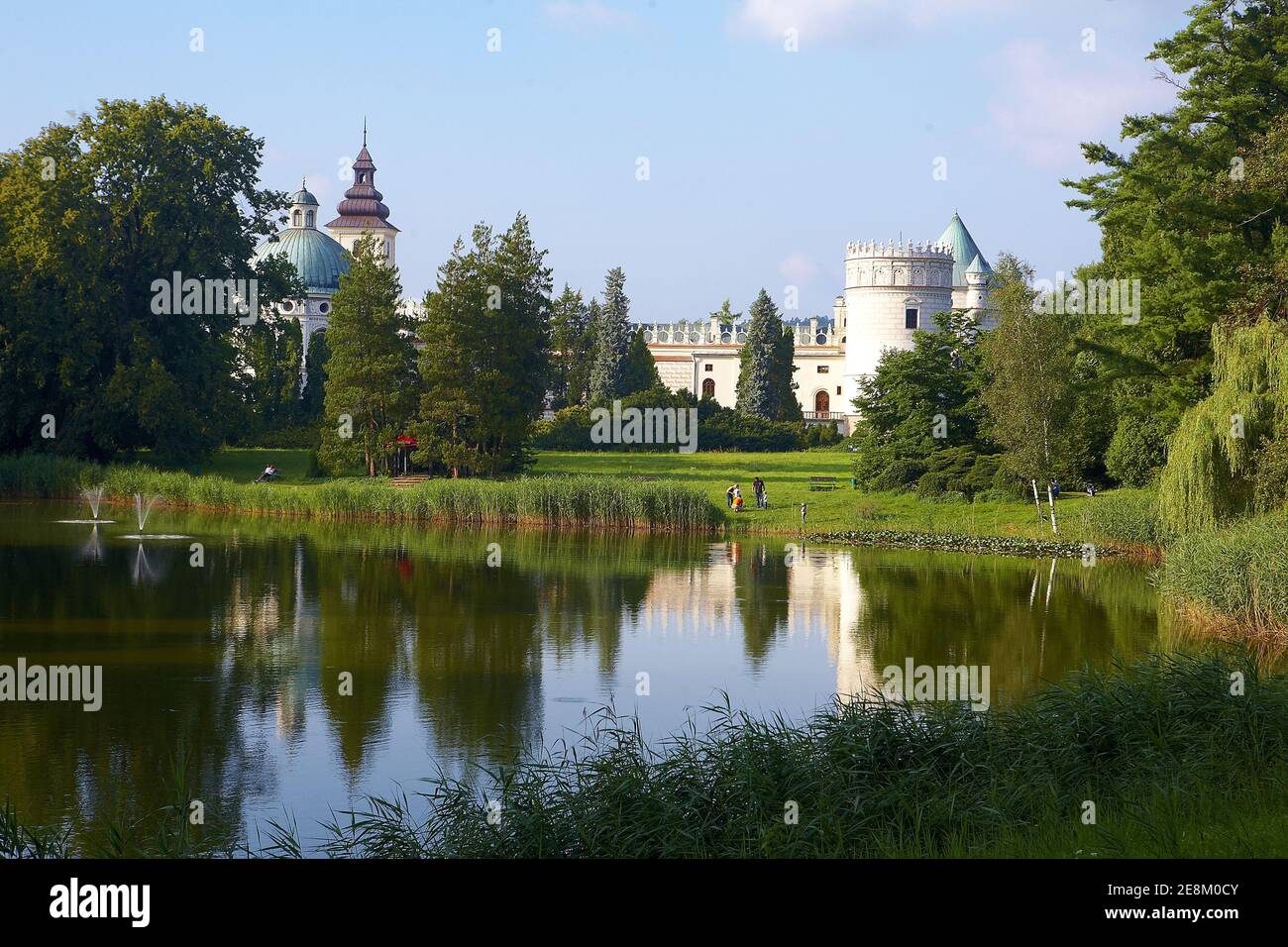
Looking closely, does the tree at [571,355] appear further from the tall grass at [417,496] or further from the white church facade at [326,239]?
the tall grass at [417,496]

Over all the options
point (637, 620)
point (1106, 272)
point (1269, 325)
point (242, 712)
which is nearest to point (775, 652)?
point (637, 620)

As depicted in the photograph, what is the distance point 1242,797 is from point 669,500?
2323cm

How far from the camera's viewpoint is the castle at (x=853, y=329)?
77812 millimetres

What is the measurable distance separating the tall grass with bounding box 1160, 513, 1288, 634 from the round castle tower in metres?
58.0

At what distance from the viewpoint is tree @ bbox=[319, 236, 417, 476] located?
44469 mm

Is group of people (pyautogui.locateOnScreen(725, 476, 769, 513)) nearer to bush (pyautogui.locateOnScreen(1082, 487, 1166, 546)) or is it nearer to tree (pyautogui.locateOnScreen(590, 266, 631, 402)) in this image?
bush (pyautogui.locateOnScreen(1082, 487, 1166, 546))

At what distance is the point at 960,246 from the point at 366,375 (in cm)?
5238

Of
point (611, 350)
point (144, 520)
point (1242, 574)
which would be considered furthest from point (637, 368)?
point (1242, 574)

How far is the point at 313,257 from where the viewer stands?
93.2m

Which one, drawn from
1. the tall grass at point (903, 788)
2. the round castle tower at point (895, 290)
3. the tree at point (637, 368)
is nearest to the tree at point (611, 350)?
the tree at point (637, 368)

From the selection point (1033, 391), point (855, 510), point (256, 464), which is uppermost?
point (1033, 391)

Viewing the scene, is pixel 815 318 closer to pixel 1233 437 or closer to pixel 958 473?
pixel 958 473

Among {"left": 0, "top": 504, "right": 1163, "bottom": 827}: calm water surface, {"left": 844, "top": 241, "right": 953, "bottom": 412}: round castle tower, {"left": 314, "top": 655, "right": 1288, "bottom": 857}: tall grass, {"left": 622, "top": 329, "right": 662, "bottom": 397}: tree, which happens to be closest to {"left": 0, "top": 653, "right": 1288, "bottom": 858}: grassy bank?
{"left": 314, "top": 655, "right": 1288, "bottom": 857}: tall grass

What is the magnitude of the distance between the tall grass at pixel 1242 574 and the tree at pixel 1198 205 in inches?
275
